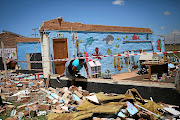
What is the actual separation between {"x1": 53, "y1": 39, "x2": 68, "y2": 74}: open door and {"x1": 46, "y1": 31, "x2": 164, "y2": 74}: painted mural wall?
30 cm

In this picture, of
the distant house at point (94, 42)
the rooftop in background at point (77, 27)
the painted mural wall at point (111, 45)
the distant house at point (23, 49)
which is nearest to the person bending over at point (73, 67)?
the distant house at point (94, 42)

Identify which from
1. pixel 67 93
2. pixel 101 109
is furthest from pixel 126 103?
pixel 67 93

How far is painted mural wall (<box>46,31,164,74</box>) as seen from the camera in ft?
37.1

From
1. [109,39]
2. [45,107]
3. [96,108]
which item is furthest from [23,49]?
[96,108]

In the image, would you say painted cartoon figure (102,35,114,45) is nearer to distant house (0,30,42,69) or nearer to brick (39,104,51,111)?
brick (39,104,51,111)

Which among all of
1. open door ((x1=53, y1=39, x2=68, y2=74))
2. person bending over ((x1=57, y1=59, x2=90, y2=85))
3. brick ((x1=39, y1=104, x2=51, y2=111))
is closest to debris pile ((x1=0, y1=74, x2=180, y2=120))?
brick ((x1=39, y1=104, x2=51, y2=111))

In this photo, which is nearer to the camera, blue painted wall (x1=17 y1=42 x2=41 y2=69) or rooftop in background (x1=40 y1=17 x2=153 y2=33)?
rooftop in background (x1=40 y1=17 x2=153 y2=33)

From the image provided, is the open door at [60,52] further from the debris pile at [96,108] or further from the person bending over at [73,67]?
the debris pile at [96,108]

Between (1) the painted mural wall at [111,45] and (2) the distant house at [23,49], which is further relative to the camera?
(2) the distant house at [23,49]

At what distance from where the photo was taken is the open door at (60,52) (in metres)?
10.1

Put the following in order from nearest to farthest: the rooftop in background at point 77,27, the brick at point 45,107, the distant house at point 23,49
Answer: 1. the brick at point 45,107
2. the rooftop in background at point 77,27
3. the distant house at point 23,49

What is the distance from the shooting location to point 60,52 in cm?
1043

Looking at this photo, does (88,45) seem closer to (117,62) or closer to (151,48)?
(117,62)

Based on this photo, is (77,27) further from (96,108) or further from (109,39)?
(96,108)
